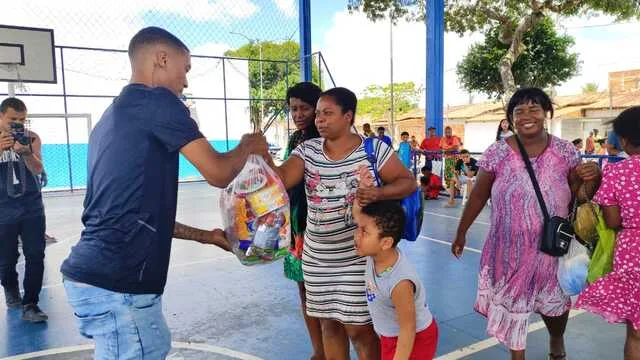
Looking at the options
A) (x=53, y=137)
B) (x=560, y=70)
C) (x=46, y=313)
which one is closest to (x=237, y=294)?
(x=46, y=313)

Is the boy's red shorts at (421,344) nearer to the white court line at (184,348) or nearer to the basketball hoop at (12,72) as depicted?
the white court line at (184,348)

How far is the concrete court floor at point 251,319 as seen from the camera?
10.9ft

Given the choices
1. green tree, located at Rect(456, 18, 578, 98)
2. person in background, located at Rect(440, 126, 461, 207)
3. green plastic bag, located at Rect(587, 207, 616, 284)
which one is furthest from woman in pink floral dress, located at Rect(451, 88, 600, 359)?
green tree, located at Rect(456, 18, 578, 98)

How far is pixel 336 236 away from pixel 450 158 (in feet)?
28.3

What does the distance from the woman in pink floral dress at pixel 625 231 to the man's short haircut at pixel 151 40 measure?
80.4 inches

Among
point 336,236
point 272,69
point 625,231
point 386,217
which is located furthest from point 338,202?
point 272,69

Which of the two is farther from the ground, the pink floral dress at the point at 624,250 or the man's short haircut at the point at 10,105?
the man's short haircut at the point at 10,105

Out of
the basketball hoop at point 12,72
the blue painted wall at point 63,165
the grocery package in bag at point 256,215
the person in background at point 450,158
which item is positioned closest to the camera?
the grocery package in bag at point 256,215

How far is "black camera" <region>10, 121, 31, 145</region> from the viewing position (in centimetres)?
396

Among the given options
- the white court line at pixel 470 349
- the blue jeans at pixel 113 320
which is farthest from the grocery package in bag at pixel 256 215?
the white court line at pixel 470 349

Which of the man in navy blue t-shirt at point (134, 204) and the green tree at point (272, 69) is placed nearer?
the man in navy blue t-shirt at point (134, 204)

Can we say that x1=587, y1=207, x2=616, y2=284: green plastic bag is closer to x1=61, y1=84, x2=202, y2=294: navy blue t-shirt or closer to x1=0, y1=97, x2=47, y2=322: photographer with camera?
x1=61, y1=84, x2=202, y2=294: navy blue t-shirt

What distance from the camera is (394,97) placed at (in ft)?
178

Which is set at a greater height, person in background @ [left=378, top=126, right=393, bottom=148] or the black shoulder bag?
person in background @ [left=378, top=126, right=393, bottom=148]
